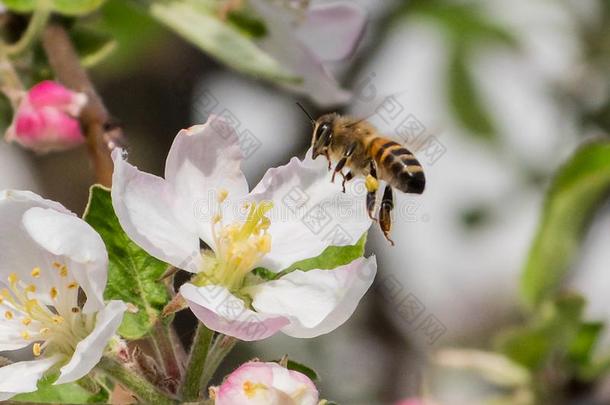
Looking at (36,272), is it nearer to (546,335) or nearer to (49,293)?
(49,293)

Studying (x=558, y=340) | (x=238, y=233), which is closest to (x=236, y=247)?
(x=238, y=233)

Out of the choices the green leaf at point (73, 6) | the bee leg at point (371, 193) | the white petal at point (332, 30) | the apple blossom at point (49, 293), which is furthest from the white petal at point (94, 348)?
the white petal at point (332, 30)

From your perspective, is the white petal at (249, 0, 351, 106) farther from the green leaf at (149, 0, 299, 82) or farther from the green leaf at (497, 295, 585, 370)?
the green leaf at (497, 295, 585, 370)

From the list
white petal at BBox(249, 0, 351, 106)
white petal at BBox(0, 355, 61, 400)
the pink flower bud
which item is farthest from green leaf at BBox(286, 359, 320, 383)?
white petal at BBox(249, 0, 351, 106)

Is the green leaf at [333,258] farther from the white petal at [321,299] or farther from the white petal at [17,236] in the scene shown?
the white petal at [17,236]

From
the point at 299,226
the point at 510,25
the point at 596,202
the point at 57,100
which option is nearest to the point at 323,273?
the point at 299,226
